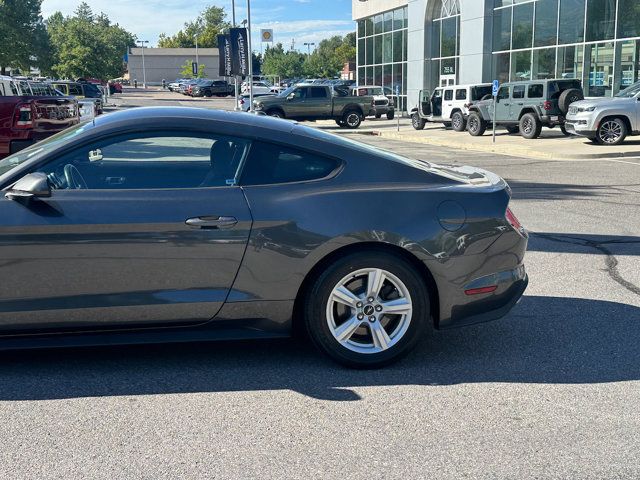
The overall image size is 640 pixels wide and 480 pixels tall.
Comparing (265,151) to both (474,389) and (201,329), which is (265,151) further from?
(474,389)

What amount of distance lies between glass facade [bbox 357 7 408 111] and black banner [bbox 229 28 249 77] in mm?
9368

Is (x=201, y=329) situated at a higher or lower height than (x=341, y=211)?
lower

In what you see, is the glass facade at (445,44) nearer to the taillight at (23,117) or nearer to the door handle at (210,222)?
the taillight at (23,117)

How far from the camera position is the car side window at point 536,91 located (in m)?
22.5

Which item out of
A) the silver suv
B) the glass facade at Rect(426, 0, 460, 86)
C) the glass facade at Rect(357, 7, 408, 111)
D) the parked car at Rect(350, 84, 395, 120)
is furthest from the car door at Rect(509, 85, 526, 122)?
the glass facade at Rect(357, 7, 408, 111)

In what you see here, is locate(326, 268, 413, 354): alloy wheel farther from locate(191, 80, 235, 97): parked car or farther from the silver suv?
locate(191, 80, 235, 97): parked car

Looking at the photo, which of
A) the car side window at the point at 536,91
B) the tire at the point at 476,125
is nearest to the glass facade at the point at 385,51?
the tire at the point at 476,125

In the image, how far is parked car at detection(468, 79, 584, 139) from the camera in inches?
872

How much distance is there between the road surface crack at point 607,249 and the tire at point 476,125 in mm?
17261

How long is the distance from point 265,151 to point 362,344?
51.5 inches

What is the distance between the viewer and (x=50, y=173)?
420 centimetres

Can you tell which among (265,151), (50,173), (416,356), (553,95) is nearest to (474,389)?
(416,356)

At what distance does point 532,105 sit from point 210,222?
67.2ft

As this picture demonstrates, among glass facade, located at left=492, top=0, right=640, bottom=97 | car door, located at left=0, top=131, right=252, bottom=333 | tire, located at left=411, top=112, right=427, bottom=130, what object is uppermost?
glass facade, located at left=492, top=0, right=640, bottom=97
